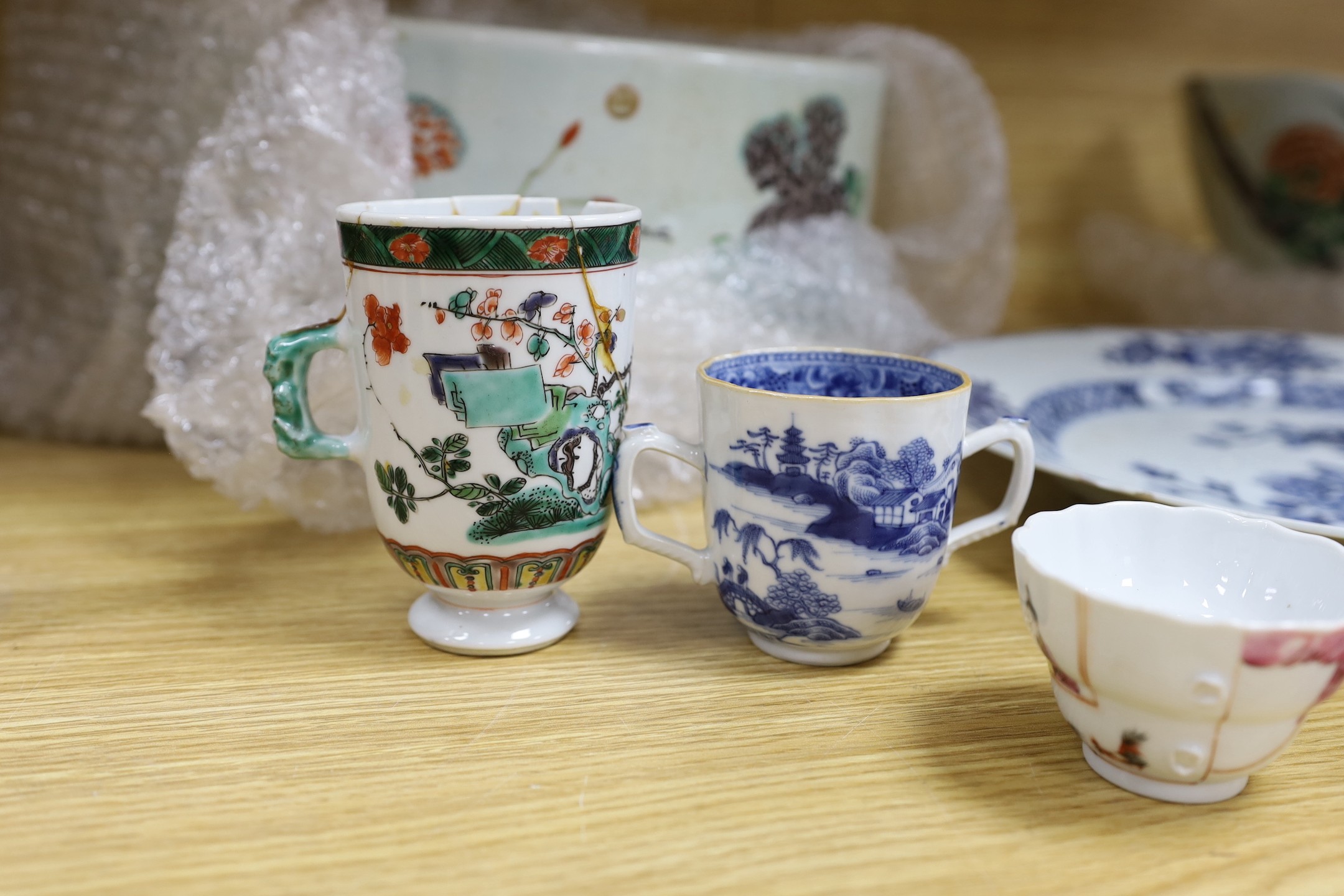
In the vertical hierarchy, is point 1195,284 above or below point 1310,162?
below

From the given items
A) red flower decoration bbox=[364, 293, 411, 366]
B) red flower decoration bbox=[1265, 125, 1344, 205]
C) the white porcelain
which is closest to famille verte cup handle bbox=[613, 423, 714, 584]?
red flower decoration bbox=[364, 293, 411, 366]

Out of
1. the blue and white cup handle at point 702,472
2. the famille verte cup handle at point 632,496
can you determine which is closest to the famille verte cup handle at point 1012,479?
the blue and white cup handle at point 702,472

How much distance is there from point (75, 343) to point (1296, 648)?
70cm

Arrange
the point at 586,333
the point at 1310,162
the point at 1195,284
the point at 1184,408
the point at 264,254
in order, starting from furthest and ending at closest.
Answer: the point at 1195,284 → the point at 1310,162 → the point at 1184,408 → the point at 264,254 → the point at 586,333

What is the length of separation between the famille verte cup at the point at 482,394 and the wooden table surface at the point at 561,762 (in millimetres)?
39

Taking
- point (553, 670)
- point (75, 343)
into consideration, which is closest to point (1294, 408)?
point (553, 670)

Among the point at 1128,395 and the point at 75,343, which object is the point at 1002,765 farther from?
the point at 75,343

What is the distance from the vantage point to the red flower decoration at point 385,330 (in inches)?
15.8

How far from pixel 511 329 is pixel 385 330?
0.05m

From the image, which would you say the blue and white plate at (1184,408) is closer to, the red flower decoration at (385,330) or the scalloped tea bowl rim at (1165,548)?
the scalloped tea bowl rim at (1165,548)

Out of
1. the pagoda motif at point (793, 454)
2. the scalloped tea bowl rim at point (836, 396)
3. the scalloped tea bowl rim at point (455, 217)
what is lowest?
the pagoda motif at point (793, 454)

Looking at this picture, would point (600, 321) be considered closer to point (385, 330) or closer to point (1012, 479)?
point (385, 330)

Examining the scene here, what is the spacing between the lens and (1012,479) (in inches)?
17.9

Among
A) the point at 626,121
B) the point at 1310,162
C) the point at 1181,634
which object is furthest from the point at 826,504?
the point at 1310,162
